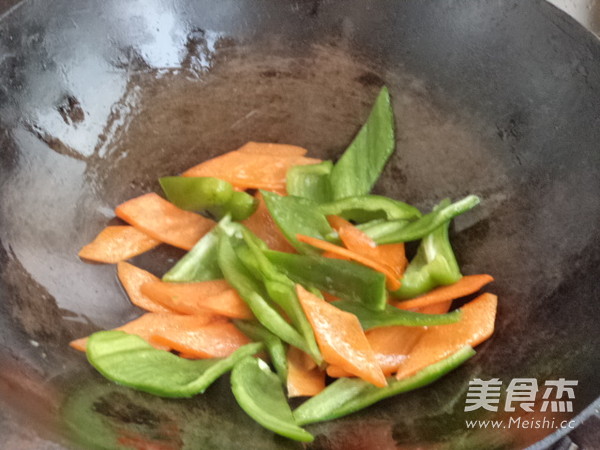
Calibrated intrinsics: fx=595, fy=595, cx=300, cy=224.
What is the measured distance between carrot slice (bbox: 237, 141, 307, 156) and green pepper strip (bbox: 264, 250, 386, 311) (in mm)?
576

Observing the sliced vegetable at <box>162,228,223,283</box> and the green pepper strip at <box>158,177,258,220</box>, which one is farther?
the green pepper strip at <box>158,177,258,220</box>

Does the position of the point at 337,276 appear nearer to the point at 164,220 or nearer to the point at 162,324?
the point at 162,324

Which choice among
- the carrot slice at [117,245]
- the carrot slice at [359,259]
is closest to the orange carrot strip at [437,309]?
the carrot slice at [359,259]

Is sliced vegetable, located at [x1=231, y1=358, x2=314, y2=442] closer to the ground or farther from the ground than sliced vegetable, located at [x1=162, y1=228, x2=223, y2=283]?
closer to the ground

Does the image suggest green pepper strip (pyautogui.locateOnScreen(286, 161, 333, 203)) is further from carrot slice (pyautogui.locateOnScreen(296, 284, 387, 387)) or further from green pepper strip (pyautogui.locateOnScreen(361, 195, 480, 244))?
carrot slice (pyautogui.locateOnScreen(296, 284, 387, 387))

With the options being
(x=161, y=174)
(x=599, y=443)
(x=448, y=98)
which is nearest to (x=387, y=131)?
(x=448, y=98)

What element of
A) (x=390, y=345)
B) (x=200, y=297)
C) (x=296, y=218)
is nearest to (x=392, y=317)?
(x=390, y=345)

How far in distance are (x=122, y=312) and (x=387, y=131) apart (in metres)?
1.15

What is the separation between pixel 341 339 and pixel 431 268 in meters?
0.41

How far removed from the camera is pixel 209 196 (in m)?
2.10

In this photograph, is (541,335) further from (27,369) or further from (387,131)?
(27,369)

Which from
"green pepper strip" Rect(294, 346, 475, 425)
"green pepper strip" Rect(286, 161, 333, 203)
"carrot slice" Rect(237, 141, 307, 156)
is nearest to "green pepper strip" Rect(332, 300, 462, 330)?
"green pepper strip" Rect(294, 346, 475, 425)

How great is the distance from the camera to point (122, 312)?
1982mm

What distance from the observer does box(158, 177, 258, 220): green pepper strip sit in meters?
2.09
